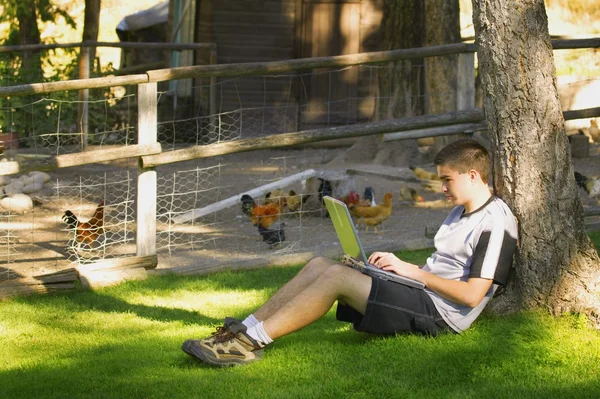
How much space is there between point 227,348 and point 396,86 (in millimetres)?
8715

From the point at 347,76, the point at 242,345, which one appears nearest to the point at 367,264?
the point at 242,345

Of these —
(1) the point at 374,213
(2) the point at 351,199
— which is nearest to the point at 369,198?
(2) the point at 351,199

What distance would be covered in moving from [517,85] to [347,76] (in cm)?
1143

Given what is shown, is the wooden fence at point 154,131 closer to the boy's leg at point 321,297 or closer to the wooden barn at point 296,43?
the boy's leg at point 321,297

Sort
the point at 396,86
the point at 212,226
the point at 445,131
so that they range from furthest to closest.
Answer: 1. the point at 396,86
2. the point at 212,226
3. the point at 445,131

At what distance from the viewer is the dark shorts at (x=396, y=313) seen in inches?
187

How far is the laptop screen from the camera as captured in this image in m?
4.83

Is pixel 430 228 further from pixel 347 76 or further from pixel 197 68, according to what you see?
pixel 347 76

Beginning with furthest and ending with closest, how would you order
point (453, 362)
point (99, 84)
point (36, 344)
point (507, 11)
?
1. point (99, 84)
2. point (36, 344)
3. point (507, 11)
4. point (453, 362)

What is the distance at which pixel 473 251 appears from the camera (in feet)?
15.6

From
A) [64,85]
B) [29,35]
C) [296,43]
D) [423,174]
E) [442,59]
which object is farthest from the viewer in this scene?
[29,35]

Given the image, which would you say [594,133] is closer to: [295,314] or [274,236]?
[274,236]

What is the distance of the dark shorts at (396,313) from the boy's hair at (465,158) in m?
0.66

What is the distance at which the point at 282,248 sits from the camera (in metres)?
8.52
